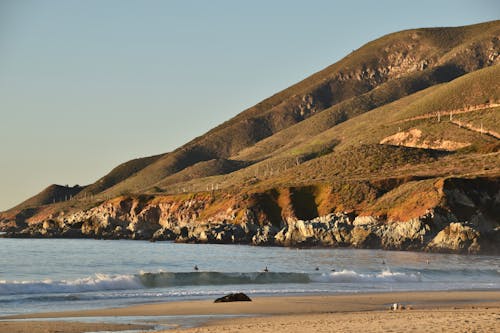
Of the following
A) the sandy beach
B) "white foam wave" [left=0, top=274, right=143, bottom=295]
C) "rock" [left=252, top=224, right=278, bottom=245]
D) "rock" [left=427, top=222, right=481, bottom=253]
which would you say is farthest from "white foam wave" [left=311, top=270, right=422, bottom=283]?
"rock" [left=252, top=224, right=278, bottom=245]

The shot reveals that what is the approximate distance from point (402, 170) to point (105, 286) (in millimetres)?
93971

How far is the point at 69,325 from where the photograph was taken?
103 ft

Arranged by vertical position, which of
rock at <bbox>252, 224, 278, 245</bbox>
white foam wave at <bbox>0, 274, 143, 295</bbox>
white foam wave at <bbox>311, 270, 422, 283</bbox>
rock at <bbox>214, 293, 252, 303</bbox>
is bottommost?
white foam wave at <bbox>311, 270, 422, 283</bbox>

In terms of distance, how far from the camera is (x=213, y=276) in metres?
57.7

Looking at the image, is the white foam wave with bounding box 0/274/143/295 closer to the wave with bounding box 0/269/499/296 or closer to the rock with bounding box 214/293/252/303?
the wave with bounding box 0/269/499/296

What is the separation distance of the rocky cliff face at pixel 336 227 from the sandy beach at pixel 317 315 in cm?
4668

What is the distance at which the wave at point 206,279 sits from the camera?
47.7 metres

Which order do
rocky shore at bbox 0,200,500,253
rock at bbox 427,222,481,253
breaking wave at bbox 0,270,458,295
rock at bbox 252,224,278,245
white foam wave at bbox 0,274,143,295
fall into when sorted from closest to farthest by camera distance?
white foam wave at bbox 0,274,143,295
breaking wave at bbox 0,270,458,295
rock at bbox 427,222,481,253
rocky shore at bbox 0,200,500,253
rock at bbox 252,224,278,245

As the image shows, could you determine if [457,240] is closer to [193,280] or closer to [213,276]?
[213,276]

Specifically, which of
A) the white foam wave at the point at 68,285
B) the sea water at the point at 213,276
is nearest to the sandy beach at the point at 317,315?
the sea water at the point at 213,276

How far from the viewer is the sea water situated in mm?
44312

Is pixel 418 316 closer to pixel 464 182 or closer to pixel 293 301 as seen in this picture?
pixel 293 301

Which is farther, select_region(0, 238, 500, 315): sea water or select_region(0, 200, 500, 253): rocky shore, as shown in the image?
select_region(0, 200, 500, 253): rocky shore

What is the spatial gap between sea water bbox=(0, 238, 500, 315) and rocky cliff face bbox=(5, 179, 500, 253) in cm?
848
